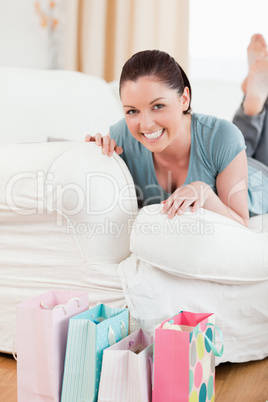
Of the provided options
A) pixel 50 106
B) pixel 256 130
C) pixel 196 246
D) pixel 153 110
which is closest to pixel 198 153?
pixel 153 110

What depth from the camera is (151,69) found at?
1374mm

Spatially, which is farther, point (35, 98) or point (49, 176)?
point (35, 98)

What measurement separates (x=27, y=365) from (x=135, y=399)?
0.86 feet

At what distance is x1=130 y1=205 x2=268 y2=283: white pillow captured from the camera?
1.23 meters

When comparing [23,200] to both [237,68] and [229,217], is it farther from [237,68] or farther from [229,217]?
[237,68]

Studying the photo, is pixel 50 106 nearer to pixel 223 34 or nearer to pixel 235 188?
pixel 235 188

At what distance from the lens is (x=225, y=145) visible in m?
1.51

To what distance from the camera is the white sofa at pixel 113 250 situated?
A: 4.14ft

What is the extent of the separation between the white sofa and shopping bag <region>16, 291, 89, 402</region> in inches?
8.6

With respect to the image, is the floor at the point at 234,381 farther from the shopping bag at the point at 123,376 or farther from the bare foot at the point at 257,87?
the bare foot at the point at 257,87

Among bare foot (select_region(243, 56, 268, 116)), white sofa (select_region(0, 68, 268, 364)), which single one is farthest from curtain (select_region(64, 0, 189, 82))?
white sofa (select_region(0, 68, 268, 364))

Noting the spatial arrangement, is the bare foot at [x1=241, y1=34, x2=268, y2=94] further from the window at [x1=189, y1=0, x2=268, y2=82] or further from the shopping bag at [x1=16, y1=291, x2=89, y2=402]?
the shopping bag at [x1=16, y1=291, x2=89, y2=402]

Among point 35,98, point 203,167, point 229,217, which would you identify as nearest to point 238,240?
point 229,217

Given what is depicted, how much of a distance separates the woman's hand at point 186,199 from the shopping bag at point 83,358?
1.09ft
